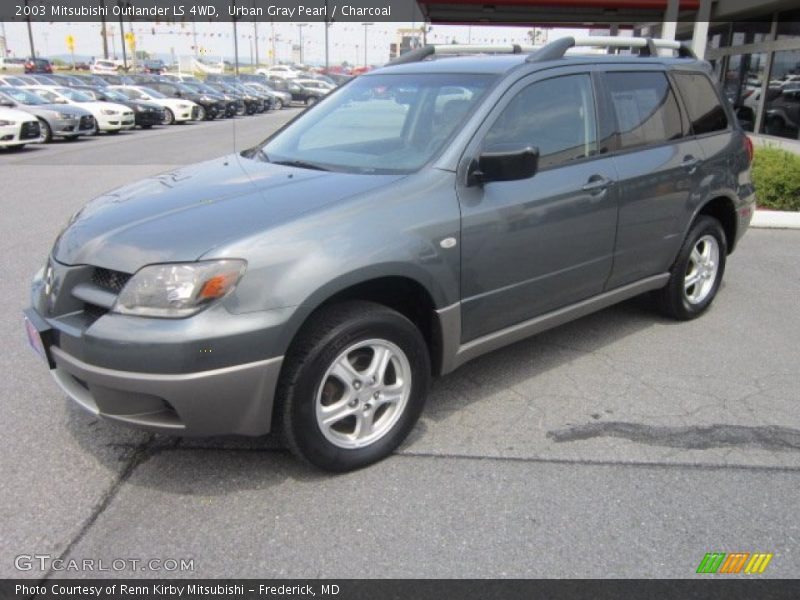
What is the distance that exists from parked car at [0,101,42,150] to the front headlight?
15.7m

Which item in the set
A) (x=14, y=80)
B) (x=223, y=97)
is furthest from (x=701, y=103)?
(x=223, y=97)

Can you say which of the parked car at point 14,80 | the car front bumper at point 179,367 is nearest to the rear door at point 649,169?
the car front bumper at point 179,367

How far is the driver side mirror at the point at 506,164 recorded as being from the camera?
3.19m

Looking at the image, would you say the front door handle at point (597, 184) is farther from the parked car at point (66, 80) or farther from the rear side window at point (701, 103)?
the parked car at point (66, 80)

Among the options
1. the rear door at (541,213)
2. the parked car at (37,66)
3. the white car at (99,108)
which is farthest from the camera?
the parked car at (37,66)

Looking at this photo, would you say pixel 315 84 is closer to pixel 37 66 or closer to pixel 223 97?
pixel 223 97

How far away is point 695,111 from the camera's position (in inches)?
191

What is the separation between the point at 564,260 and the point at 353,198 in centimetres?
137

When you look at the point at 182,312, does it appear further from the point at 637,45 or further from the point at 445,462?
the point at 637,45

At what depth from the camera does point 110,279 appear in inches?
112

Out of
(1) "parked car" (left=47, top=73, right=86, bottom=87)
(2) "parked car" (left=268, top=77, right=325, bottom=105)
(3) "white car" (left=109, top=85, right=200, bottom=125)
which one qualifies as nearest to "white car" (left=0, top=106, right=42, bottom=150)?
(3) "white car" (left=109, top=85, right=200, bottom=125)

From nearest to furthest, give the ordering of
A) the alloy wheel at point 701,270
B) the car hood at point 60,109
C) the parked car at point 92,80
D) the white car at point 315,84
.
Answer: the alloy wheel at point 701,270, the car hood at point 60,109, the parked car at point 92,80, the white car at point 315,84

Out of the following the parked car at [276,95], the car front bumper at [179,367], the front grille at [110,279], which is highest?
the front grille at [110,279]

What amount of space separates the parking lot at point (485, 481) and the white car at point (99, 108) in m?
19.0
